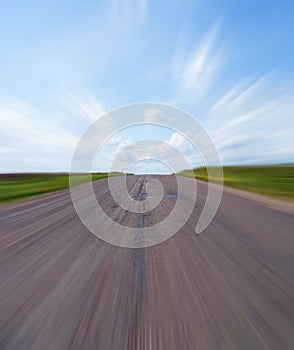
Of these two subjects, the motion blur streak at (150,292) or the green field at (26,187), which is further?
the green field at (26,187)

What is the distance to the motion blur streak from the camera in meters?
1.66

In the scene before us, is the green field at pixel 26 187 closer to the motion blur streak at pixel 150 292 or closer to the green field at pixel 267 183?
the motion blur streak at pixel 150 292

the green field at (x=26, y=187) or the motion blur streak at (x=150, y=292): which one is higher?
the green field at (x=26, y=187)

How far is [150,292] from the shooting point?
225 cm

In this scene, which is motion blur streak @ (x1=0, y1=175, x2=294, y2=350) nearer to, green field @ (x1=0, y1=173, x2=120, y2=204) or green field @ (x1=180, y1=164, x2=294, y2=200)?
green field @ (x1=180, y1=164, x2=294, y2=200)

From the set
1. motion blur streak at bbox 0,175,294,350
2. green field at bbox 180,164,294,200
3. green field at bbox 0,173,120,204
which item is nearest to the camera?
motion blur streak at bbox 0,175,294,350

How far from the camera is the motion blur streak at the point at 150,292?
166 cm

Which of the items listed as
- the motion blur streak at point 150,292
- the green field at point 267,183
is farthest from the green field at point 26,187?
the green field at point 267,183

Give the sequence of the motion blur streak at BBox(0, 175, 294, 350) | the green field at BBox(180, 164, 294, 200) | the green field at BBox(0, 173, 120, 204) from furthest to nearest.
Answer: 1. the green field at BBox(0, 173, 120, 204)
2. the green field at BBox(180, 164, 294, 200)
3. the motion blur streak at BBox(0, 175, 294, 350)

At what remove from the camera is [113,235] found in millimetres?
4109

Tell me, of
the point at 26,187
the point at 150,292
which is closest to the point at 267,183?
the point at 150,292

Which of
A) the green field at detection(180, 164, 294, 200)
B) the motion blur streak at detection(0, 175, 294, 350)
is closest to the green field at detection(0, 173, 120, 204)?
the motion blur streak at detection(0, 175, 294, 350)

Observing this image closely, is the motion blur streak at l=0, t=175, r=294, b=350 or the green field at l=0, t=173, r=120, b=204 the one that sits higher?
the green field at l=0, t=173, r=120, b=204

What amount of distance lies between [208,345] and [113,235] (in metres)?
2.78
